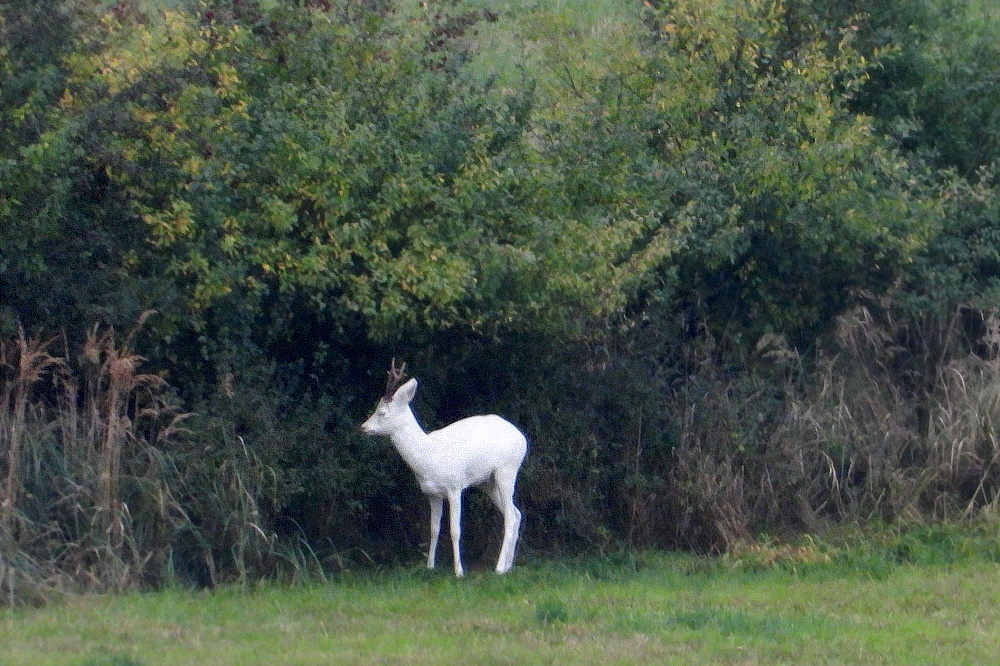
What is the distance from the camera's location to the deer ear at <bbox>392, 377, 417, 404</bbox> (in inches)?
425

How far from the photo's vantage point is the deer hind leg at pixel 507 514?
37.6 ft

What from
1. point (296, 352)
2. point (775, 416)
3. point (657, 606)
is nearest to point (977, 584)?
point (657, 606)

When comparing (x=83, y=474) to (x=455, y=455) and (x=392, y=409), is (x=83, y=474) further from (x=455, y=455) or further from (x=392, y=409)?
(x=455, y=455)

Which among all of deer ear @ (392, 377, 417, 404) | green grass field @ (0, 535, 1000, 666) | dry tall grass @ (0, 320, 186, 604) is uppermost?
deer ear @ (392, 377, 417, 404)

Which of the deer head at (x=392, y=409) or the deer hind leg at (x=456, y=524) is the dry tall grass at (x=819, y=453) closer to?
the deer hind leg at (x=456, y=524)

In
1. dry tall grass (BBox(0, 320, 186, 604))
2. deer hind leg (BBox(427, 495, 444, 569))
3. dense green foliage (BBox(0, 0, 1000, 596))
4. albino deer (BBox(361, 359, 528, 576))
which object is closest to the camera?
dry tall grass (BBox(0, 320, 186, 604))

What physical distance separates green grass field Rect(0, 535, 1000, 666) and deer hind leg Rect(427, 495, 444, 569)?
295 mm

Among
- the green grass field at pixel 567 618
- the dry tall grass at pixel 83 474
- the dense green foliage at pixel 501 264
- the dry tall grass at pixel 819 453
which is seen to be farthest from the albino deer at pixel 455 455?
the dry tall grass at pixel 819 453

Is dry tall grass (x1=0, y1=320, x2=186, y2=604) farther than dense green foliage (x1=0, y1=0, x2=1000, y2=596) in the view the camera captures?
No

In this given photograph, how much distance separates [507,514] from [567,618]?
2.37m

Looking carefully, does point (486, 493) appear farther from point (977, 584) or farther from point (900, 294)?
point (900, 294)

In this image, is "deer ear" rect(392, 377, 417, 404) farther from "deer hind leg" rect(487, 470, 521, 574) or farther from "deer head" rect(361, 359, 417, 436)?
"deer hind leg" rect(487, 470, 521, 574)

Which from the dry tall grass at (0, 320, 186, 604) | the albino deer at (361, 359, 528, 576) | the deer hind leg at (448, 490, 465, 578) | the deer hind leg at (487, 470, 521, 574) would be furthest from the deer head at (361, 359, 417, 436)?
the dry tall grass at (0, 320, 186, 604)

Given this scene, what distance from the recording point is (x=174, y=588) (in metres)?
10.1
